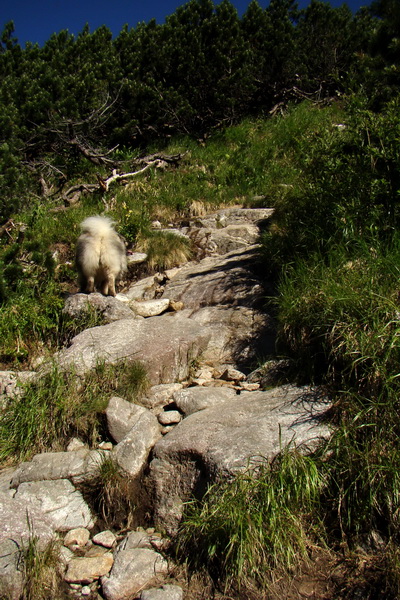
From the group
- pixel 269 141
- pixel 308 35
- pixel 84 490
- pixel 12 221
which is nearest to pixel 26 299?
pixel 12 221

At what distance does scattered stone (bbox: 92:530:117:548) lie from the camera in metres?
3.58

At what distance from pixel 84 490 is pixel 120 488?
29 cm

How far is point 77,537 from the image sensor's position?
11.8 feet

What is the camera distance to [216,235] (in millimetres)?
9297

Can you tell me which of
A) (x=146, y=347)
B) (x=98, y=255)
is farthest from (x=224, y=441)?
(x=98, y=255)

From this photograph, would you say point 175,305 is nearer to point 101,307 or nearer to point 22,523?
point 101,307

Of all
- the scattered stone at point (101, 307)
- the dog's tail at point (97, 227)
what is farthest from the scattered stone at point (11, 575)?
the dog's tail at point (97, 227)

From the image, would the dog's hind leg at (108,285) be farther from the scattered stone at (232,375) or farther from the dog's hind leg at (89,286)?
the scattered stone at (232,375)

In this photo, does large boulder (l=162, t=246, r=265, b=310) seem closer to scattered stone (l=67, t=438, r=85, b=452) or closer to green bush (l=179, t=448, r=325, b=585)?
scattered stone (l=67, t=438, r=85, b=452)

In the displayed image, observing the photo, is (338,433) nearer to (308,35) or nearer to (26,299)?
(26,299)

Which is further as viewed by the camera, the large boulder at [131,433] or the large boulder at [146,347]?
the large boulder at [146,347]

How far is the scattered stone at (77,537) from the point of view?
3.58 m

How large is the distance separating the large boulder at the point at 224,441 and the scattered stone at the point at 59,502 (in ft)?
1.78

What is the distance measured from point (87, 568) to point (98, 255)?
4.08 m
